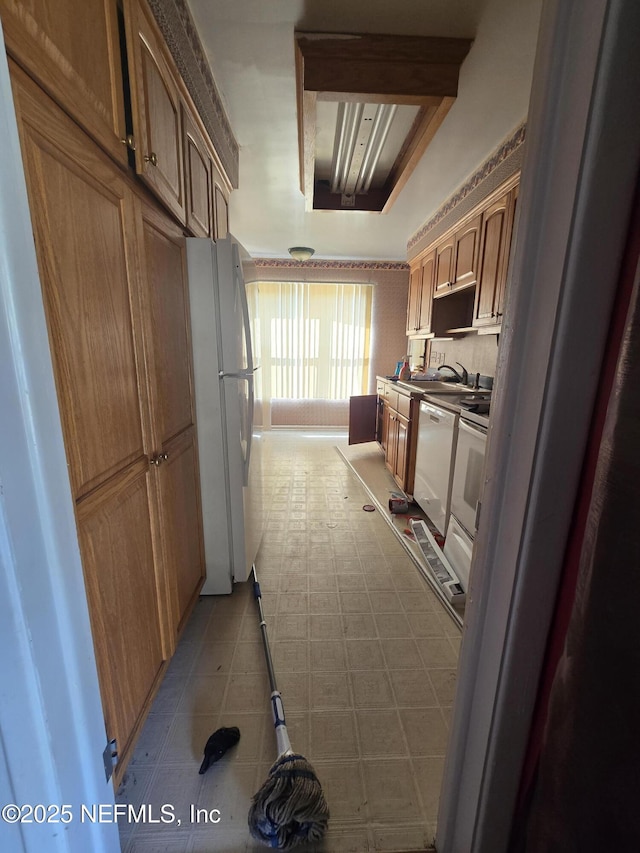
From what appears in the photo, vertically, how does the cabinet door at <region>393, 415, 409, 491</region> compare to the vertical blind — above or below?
below

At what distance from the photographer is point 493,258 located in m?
2.21

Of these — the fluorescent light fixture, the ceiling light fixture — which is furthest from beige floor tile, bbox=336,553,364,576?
the ceiling light fixture

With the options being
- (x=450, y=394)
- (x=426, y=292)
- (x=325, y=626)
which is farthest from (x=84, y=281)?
(x=426, y=292)

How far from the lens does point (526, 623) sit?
23.1 inches

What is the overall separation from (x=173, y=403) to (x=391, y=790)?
4.52ft

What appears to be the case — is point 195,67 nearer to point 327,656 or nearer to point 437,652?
point 327,656

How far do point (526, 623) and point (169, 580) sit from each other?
3.60 ft

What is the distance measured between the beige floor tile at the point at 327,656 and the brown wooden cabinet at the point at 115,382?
548 millimetres

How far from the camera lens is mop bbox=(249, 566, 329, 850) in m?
0.83

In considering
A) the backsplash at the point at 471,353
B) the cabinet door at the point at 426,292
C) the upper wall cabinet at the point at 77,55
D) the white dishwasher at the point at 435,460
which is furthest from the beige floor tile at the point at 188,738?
the cabinet door at the point at 426,292

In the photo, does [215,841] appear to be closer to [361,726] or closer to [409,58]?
[361,726]

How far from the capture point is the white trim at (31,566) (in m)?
0.46

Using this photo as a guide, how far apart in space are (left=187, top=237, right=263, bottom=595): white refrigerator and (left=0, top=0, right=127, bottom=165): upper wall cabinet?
0.56m

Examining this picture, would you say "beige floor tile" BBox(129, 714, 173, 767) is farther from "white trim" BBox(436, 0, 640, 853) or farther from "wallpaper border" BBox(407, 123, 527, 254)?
"wallpaper border" BBox(407, 123, 527, 254)
